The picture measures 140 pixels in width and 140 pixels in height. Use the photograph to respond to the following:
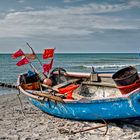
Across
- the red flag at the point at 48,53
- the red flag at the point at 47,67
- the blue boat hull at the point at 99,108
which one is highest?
the red flag at the point at 48,53

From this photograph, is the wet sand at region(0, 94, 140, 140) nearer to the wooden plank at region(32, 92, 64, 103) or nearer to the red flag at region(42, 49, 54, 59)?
the wooden plank at region(32, 92, 64, 103)

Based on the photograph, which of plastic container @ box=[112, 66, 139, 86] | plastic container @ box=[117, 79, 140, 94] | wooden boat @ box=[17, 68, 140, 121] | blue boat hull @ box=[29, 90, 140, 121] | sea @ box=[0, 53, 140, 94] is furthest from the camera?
sea @ box=[0, 53, 140, 94]

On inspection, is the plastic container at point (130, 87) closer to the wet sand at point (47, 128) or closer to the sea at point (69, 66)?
the wet sand at point (47, 128)

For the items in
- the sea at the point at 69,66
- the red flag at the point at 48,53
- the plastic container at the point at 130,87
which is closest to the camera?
the plastic container at the point at 130,87

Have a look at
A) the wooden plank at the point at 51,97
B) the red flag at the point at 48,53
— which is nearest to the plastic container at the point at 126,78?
the wooden plank at the point at 51,97

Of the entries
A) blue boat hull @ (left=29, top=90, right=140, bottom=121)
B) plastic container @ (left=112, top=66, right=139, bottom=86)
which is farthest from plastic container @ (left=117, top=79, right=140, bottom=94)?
blue boat hull @ (left=29, top=90, right=140, bottom=121)

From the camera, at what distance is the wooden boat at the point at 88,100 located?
8.73 meters

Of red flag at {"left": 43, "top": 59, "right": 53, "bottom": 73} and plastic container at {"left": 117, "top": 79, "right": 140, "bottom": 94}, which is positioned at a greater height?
red flag at {"left": 43, "top": 59, "right": 53, "bottom": 73}

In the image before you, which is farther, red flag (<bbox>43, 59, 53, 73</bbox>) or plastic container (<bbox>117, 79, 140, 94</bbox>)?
red flag (<bbox>43, 59, 53, 73</bbox>)

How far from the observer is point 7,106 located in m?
14.5

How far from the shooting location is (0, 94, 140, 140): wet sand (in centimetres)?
907

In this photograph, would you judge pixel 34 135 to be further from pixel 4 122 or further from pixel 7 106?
pixel 7 106

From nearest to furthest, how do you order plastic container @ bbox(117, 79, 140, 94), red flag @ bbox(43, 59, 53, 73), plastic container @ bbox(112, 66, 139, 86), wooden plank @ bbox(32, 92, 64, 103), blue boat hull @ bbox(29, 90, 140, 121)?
blue boat hull @ bbox(29, 90, 140, 121) < plastic container @ bbox(117, 79, 140, 94) < plastic container @ bbox(112, 66, 139, 86) < wooden plank @ bbox(32, 92, 64, 103) < red flag @ bbox(43, 59, 53, 73)

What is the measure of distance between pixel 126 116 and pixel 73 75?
5126 mm
